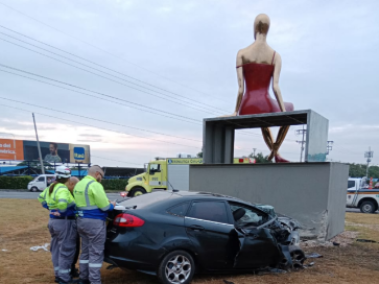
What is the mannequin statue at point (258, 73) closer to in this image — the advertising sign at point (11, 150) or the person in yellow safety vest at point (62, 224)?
the person in yellow safety vest at point (62, 224)

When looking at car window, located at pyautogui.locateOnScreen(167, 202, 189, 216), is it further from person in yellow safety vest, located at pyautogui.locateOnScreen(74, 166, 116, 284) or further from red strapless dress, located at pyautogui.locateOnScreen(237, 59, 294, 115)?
red strapless dress, located at pyautogui.locateOnScreen(237, 59, 294, 115)

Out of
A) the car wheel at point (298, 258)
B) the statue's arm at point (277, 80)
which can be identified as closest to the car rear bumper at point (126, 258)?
the car wheel at point (298, 258)

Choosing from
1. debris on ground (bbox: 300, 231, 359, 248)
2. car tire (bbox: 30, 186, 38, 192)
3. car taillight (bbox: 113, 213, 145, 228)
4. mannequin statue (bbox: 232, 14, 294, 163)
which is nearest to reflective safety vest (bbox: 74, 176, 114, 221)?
car taillight (bbox: 113, 213, 145, 228)

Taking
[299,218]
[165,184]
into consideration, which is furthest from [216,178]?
[165,184]

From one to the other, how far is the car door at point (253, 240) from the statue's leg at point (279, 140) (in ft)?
17.2

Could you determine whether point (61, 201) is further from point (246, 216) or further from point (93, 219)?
point (246, 216)

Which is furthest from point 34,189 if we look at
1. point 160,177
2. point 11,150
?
point 160,177

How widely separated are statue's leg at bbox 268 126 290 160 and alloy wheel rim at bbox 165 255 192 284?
6.55m

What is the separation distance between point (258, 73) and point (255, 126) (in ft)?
5.85

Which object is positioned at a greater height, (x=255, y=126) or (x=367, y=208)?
(x=255, y=126)

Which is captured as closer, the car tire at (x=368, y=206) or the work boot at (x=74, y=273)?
the work boot at (x=74, y=273)

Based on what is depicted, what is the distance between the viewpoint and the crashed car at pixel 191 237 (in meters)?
4.26

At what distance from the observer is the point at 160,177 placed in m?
18.4

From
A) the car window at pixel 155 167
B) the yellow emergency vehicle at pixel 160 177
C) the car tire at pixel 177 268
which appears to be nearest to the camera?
the car tire at pixel 177 268
